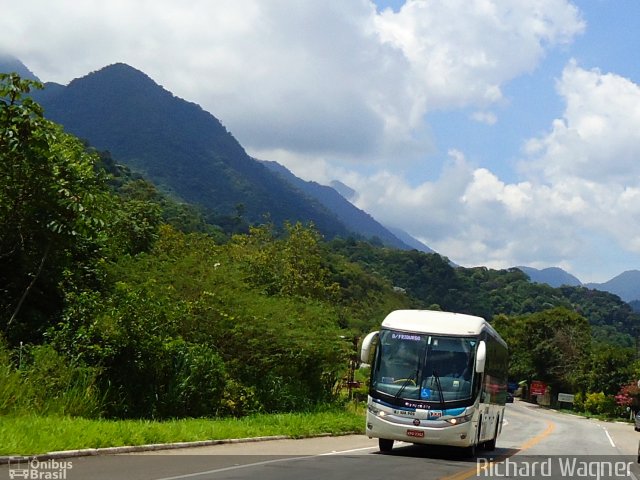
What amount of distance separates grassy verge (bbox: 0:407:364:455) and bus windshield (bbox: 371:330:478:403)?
162 inches

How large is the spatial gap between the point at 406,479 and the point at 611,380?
77411 mm

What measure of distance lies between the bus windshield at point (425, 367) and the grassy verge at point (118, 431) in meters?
4.12

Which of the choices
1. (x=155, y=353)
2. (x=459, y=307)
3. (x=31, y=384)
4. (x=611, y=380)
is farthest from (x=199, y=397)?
(x=459, y=307)

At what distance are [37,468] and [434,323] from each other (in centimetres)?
988

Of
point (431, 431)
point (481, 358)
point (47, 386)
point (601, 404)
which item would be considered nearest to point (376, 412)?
point (431, 431)

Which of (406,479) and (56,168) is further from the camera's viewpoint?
(56,168)

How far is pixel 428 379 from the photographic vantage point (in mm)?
17406

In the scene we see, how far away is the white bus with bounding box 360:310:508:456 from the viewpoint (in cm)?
1698

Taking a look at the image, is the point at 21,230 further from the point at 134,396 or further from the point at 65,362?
the point at 134,396

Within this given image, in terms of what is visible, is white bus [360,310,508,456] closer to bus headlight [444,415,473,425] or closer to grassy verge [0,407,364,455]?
bus headlight [444,415,473,425]

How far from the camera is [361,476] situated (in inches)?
512

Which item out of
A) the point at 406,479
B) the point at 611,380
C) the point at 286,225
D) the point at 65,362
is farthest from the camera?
the point at 611,380

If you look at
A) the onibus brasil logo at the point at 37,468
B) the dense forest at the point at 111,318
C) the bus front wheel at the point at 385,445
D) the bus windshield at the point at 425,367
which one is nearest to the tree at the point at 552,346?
the dense forest at the point at 111,318

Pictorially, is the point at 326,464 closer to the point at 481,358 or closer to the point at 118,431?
the point at 118,431
